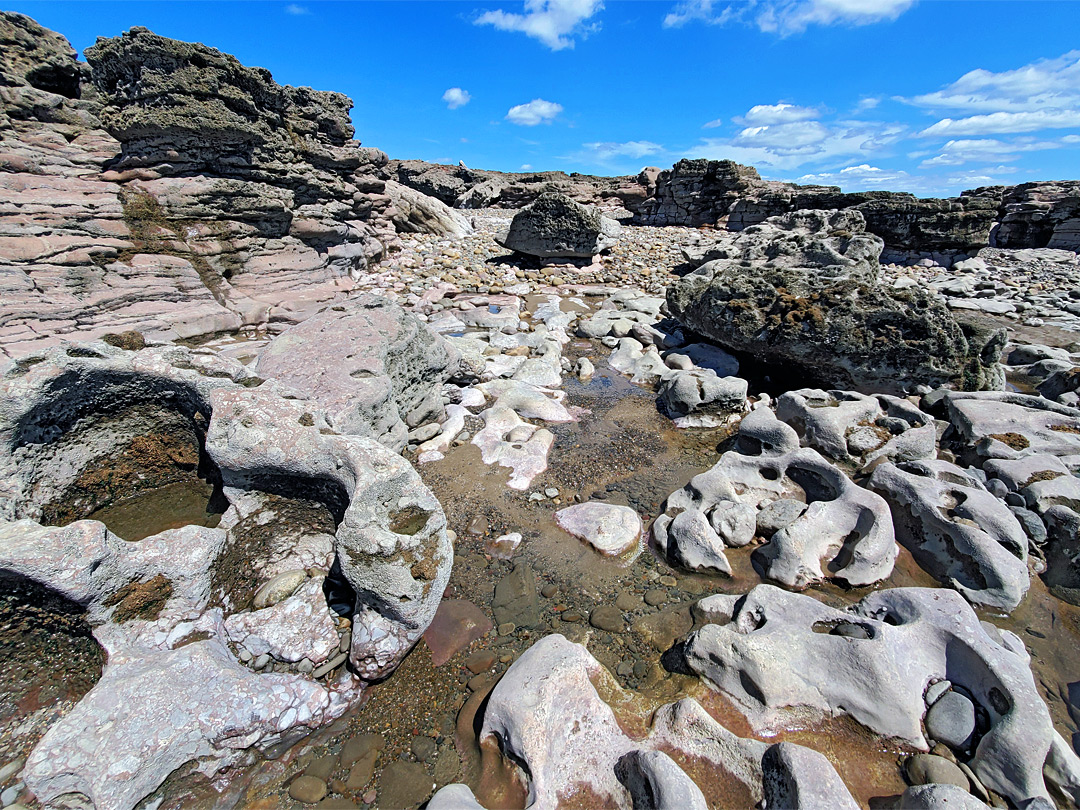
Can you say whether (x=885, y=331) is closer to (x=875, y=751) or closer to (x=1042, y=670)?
(x=1042, y=670)

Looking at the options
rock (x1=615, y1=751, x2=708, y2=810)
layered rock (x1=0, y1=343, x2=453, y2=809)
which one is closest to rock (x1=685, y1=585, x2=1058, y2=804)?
rock (x1=615, y1=751, x2=708, y2=810)

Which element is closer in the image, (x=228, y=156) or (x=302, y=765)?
(x=302, y=765)

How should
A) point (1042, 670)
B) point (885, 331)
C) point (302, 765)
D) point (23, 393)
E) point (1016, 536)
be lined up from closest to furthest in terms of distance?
point (302, 765) < point (23, 393) < point (1042, 670) < point (1016, 536) < point (885, 331)

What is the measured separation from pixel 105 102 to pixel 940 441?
15713 mm

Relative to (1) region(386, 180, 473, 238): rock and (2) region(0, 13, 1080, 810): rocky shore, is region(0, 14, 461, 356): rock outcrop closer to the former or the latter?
(2) region(0, 13, 1080, 810): rocky shore

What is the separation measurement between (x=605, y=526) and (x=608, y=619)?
92 cm

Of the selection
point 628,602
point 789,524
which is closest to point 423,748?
point 628,602

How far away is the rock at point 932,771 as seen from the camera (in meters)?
2.37

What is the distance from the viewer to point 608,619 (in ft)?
11.4

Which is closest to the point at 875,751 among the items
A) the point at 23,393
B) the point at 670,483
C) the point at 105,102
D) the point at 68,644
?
the point at 670,483

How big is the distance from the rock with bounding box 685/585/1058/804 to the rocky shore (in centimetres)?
2

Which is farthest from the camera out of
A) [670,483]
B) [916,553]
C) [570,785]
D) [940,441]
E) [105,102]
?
[105,102]

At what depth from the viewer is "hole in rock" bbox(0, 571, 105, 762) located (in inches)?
92.0

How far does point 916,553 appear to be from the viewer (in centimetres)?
400
